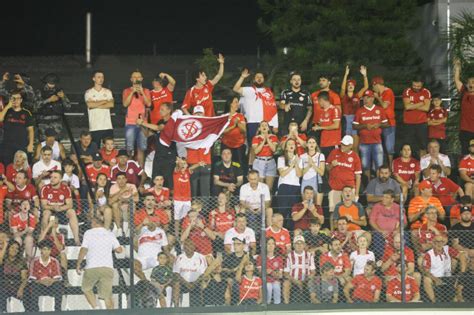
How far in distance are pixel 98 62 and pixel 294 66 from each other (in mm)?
5648

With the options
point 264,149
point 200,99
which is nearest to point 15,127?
point 200,99

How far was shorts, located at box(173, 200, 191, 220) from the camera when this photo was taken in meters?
16.3

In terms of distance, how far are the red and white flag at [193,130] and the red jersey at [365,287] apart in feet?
11.6

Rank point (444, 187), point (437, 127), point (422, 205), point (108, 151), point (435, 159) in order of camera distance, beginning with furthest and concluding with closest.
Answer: point (437, 127)
point (435, 159)
point (108, 151)
point (444, 187)
point (422, 205)

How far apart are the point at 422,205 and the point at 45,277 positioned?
17.7ft

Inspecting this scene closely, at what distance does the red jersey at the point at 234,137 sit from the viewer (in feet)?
61.7

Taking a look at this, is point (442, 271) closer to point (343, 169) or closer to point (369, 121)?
point (343, 169)

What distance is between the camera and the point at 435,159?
18969mm

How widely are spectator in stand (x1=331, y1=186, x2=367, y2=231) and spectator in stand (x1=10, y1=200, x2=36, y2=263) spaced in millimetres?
4154

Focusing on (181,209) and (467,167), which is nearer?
(181,209)

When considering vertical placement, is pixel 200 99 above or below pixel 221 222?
above

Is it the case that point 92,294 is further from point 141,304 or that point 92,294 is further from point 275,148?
point 275,148

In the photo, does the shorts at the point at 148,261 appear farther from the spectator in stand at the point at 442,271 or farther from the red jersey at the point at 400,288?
the spectator in stand at the point at 442,271

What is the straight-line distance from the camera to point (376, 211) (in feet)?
55.7
